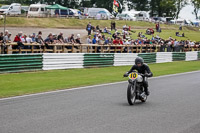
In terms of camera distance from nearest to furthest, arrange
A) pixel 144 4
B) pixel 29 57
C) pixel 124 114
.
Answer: pixel 124 114
pixel 29 57
pixel 144 4

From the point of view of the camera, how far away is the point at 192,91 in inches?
571

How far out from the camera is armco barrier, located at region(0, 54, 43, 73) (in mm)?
18875

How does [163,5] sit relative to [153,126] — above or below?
above

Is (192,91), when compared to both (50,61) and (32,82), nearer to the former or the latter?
(32,82)

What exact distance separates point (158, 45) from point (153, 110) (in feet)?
80.4

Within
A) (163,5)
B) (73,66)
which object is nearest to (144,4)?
(163,5)

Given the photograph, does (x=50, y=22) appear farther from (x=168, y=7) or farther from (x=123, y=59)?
(x=168, y=7)

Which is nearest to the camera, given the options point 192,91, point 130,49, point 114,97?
point 114,97

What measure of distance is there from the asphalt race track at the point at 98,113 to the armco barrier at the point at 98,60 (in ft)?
34.3

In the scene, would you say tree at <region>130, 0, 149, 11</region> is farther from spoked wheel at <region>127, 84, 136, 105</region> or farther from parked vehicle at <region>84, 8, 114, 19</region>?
spoked wheel at <region>127, 84, 136, 105</region>

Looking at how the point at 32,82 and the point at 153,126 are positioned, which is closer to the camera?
the point at 153,126

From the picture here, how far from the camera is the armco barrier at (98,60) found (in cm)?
2422

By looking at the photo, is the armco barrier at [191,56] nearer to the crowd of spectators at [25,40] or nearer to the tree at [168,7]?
the crowd of spectators at [25,40]

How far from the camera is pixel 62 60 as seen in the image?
2227 centimetres
